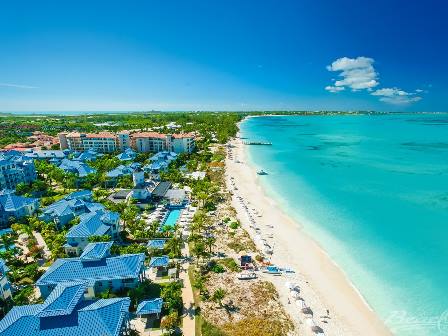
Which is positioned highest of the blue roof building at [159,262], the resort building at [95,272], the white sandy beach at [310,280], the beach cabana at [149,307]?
the resort building at [95,272]

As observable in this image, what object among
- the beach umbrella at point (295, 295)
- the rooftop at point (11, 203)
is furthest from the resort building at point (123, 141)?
the beach umbrella at point (295, 295)

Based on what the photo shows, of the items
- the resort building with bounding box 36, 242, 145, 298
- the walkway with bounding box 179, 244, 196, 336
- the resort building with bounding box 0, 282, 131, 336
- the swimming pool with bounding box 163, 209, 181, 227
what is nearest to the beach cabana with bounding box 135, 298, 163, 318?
the resort building with bounding box 0, 282, 131, 336

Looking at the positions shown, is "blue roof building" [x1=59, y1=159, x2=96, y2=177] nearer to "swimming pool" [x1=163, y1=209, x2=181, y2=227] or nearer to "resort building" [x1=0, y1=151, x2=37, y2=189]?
"resort building" [x1=0, y1=151, x2=37, y2=189]

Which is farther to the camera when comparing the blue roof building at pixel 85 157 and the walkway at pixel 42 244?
the blue roof building at pixel 85 157

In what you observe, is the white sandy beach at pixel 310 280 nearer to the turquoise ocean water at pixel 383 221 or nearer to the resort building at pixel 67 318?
the turquoise ocean water at pixel 383 221

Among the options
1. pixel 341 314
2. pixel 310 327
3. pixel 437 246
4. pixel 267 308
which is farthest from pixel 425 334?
pixel 437 246

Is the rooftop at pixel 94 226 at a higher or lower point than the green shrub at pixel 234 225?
higher

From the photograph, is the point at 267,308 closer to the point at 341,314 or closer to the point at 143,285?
the point at 341,314

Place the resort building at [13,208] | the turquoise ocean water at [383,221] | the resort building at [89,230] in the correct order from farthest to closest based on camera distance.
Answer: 1. the resort building at [13,208]
2. the resort building at [89,230]
3. the turquoise ocean water at [383,221]
